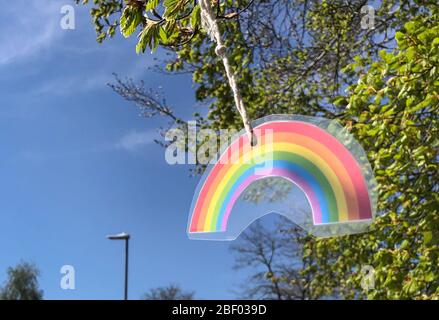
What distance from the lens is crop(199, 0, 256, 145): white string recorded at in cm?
161

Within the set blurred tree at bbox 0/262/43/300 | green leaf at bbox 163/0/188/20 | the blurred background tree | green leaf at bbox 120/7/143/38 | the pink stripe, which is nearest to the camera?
the pink stripe

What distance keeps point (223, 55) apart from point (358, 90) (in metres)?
4.39

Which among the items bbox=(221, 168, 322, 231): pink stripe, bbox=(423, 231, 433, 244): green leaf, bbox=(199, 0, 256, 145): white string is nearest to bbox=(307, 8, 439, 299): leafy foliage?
bbox=(423, 231, 433, 244): green leaf

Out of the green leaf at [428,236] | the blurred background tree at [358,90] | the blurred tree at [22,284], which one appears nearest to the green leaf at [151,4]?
the blurred background tree at [358,90]

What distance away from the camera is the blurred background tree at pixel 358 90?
18.1 ft

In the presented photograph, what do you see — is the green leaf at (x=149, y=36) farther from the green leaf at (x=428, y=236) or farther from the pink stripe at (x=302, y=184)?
the green leaf at (x=428, y=236)

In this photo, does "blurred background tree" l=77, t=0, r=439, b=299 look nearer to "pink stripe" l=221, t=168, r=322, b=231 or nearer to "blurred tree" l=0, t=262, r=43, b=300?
"pink stripe" l=221, t=168, r=322, b=231

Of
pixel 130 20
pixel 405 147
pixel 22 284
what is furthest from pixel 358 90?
pixel 22 284

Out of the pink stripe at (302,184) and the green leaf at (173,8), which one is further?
the green leaf at (173,8)

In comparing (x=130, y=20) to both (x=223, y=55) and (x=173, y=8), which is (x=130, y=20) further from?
(x=223, y=55)

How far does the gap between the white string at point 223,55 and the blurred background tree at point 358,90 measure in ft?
1.78

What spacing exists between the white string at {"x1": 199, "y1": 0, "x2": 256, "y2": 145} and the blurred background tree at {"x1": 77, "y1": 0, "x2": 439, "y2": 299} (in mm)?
544

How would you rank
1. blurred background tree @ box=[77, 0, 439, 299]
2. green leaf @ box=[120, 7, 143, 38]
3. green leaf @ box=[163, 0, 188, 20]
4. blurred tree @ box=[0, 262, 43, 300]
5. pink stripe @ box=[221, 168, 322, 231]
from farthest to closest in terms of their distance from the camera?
blurred tree @ box=[0, 262, 43, 300], blurred background tree @ box=[77, 0, 439, 299], green leaf @ box=[120, 7, 143, 38], green leaf @ box=[163, 0, 188, 20], pink stripe @ box=[221, 168, 322, 231]
